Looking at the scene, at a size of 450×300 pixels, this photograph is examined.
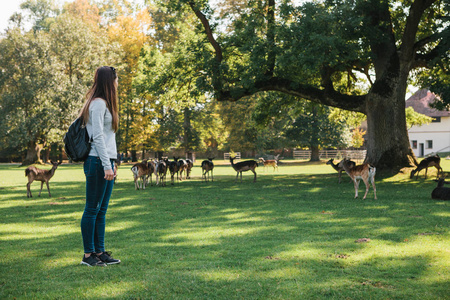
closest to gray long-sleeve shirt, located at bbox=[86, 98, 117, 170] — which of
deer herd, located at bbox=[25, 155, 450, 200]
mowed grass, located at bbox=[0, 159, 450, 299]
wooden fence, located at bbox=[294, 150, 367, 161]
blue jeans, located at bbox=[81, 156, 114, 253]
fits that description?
blue jeans, located at bbox=[81, 156, 114, 253]

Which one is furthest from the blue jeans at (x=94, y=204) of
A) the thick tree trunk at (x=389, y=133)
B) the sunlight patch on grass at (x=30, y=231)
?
the thick tree trunk at (x=389, y=133)

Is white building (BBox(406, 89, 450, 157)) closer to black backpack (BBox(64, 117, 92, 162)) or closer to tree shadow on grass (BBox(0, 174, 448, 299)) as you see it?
tree shadow on grass (BBox(0, 174, 448, 299))

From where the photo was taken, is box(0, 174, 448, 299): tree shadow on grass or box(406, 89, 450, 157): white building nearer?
box(0, 174, 448, 299): tree shadow on grass

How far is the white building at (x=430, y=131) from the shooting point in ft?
192

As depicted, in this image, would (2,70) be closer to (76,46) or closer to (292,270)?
(76,46)

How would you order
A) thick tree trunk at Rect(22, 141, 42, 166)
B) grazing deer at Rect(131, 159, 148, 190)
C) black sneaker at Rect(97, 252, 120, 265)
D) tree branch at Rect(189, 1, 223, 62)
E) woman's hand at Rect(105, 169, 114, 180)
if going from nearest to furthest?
1. woman's hand at Rect(105, 169, 114, 180)
2. black sneaker at Rect(97, 252, 120, 265)
3. grazing deer at Rect(131, 159, 148, 190)
4. tree branch at Rect(189, 1, 223, 62)
5. thick tree trunk at Rect(22, 141, 42, 166)

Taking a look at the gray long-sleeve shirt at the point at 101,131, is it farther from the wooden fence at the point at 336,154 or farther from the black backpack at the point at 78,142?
the wooden fence at the point at 336,154

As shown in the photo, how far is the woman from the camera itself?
482 centimetres

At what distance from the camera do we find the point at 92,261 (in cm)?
505

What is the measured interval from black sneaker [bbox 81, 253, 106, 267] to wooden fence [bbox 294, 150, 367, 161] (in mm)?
46560

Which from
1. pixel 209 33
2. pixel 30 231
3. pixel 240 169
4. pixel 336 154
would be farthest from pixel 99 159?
pixel 336 154

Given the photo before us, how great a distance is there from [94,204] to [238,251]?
2151 mm

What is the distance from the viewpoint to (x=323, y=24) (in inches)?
614

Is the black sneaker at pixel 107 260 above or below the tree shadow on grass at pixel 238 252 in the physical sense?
above
